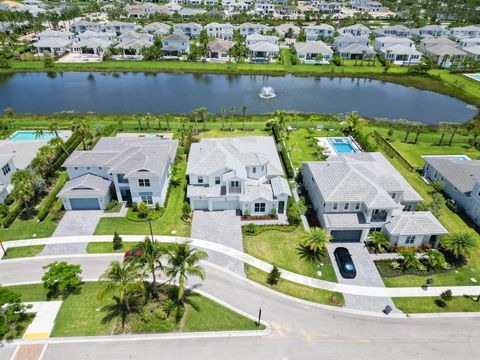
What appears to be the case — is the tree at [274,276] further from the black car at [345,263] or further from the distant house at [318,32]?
the distant house at [318,32]

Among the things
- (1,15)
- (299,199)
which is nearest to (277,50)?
(299,199)

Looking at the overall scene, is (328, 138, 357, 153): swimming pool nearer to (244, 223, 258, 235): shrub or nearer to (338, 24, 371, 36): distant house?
(244, 223, 258, 235): shrub

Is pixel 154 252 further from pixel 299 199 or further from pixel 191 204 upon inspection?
pixel 299 199

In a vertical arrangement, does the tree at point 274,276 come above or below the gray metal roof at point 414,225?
below

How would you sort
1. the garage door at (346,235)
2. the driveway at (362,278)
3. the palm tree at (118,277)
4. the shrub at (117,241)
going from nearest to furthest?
the palm tree at (118,277) → the driveway at (362,278) → the shrub at (117,241) → the garage door at (346,235)

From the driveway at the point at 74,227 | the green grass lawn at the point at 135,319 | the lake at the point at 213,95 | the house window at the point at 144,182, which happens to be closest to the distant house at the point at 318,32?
the lake at the point at 213,95

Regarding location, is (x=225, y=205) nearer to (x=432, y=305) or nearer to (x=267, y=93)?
(x=432, y=305)

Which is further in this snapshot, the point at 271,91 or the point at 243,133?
the point at 271,91
